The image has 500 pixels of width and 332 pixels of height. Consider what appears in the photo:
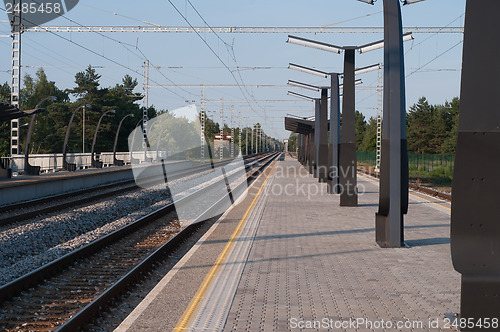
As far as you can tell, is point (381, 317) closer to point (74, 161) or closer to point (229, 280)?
point (229, 280)

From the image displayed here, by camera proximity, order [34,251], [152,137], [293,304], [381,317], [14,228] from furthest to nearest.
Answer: [152,137]
[14,228]
[34,251]
[293,304]
[381,317]

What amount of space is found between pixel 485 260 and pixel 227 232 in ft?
26.5

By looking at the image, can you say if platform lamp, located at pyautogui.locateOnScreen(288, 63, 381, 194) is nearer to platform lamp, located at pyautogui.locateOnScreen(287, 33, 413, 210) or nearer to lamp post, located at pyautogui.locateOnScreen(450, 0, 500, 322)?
platform lamp, located at pyautogui.locateOnScreen(287, 33, 413, 210)

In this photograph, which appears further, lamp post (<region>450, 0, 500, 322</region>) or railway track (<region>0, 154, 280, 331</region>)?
railway track (<region>0, 154, 280, 331</region>)

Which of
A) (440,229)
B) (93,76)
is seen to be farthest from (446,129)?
(440,229)

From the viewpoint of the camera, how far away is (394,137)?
11.1 metres

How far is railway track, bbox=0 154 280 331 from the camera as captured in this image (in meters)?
7.13

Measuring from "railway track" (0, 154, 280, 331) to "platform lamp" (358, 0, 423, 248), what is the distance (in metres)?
4.48

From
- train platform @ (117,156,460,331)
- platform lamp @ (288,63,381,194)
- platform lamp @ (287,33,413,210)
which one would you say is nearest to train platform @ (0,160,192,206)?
train platform @ (117,156,460,331)

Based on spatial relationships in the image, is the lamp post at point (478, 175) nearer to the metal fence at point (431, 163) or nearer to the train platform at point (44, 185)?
the train platform at point (44, 185)

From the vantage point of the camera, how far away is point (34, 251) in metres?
12.3

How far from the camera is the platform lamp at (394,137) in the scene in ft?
36.1

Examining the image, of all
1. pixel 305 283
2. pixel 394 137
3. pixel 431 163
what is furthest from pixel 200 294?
pixel 431 163

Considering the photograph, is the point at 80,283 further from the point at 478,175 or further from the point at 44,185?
the point at 44,185
